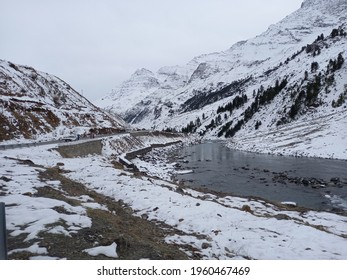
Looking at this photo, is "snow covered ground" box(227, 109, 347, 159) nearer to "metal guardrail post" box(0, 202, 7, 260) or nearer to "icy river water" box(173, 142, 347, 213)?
"icy river water" box(173, 142, 347, 213)

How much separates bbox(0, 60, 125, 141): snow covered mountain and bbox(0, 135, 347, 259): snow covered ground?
117 feet

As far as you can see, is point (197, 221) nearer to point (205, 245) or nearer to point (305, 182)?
point (205, 245)

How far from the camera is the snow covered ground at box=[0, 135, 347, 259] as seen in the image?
10375 millimetres

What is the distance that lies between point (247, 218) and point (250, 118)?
123m

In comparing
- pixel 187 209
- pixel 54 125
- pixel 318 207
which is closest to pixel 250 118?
pixel 54 125

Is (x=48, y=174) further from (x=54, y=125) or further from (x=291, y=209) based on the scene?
(x=54, y=125)

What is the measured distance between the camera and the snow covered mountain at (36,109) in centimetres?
5359

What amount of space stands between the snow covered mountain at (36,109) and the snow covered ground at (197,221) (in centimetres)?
3564

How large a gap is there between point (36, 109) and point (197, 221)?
59300 mm

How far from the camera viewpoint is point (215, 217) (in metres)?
14.6

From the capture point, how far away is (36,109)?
63844 millimetres

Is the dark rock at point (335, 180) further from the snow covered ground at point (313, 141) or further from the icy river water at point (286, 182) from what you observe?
the snow covered ground at point (313, 141)

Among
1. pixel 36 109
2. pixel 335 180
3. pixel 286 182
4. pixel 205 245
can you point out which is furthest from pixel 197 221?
pixel 36 109

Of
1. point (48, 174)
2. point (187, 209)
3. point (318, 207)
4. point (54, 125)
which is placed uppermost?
point (54, 125)
